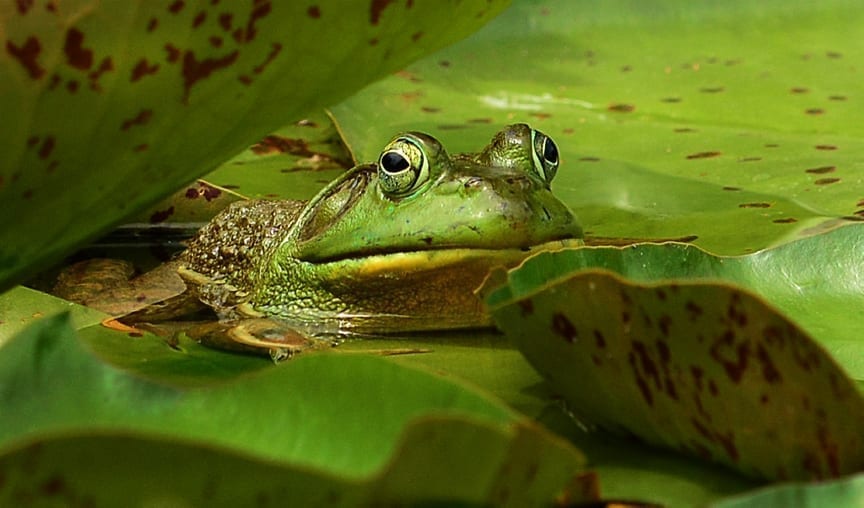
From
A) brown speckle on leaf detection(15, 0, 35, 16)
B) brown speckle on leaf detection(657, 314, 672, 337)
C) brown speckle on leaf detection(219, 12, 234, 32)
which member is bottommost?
brown speckle on leaf detection(657, 314, 672, 337)

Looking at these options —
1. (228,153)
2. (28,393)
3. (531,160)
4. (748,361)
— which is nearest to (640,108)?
(531,160)

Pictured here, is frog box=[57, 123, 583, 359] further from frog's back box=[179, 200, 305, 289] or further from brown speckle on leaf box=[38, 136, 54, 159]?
brown speckle on leaf box=[38, 136, 54, 159]

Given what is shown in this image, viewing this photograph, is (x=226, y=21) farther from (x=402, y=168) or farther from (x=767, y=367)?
(x=402, y=168)

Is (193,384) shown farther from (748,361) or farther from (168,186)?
(748,361)

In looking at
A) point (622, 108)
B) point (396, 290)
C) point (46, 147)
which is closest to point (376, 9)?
point (46, 147)

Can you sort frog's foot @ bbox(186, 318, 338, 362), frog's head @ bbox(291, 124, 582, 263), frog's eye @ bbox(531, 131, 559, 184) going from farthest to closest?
frog's eye @ bbox(531, 131, 559, 184) → frog's head @ bbox(291, 124, 582, 263) → frog's foot @ bbox(186, 318, 338, 362)

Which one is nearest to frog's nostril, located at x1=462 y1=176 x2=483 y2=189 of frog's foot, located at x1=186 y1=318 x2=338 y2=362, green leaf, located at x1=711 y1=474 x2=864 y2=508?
frog's foot, located at x1=186 y1=318 x2=338 y2=362
